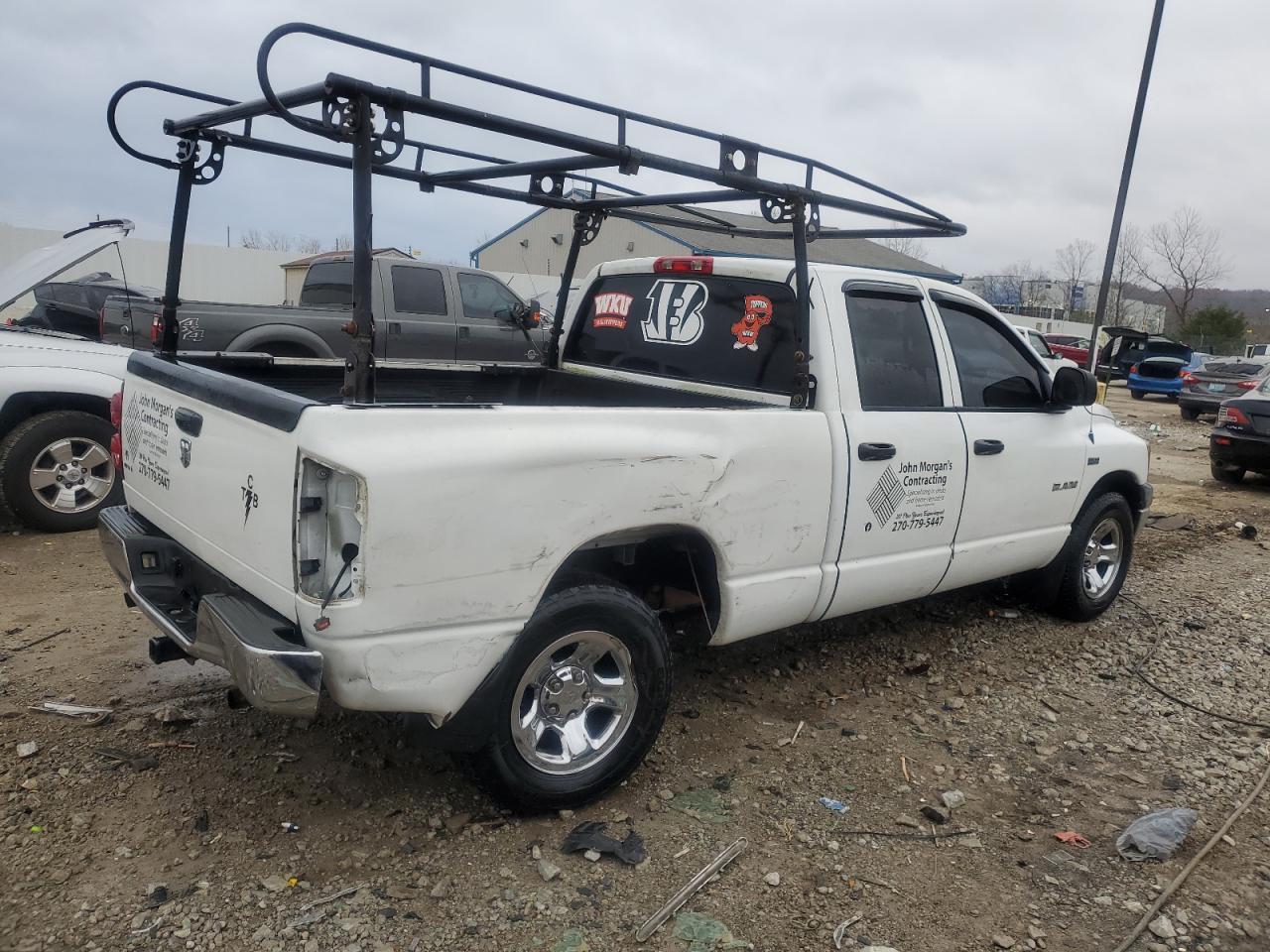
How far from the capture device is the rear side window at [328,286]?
10375 mm

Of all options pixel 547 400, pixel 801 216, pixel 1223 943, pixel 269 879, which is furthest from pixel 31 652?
pixel 1223 943

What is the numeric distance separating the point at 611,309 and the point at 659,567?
4.98 feet

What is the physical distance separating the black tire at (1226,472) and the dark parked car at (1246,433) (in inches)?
5.0

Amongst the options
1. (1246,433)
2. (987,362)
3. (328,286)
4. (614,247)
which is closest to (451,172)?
(987,362)

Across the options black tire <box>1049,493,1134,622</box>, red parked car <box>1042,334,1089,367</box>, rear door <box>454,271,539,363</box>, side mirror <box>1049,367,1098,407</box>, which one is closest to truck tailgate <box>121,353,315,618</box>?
side mirror <box>1049,367,1098,407</box>

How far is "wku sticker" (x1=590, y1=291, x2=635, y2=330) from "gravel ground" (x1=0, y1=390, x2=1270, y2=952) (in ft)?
5.52

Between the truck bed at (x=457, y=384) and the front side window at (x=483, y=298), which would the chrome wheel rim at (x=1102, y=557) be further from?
the front side window at (x=483, y=298)

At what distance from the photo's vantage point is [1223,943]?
276cm

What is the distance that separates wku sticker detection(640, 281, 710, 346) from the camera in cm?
420

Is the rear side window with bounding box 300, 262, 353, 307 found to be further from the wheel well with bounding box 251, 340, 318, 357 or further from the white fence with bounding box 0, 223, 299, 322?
the white fence with bounding box 0, 223, 299, 322

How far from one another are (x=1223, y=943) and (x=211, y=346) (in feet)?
27.8

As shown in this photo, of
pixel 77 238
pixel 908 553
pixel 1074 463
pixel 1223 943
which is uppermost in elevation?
pixel 77 238

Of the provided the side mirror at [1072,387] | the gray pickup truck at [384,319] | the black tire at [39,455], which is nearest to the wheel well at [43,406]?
the black tire at [39,455]

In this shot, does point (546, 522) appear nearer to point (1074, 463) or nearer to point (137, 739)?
point (137, 739)
